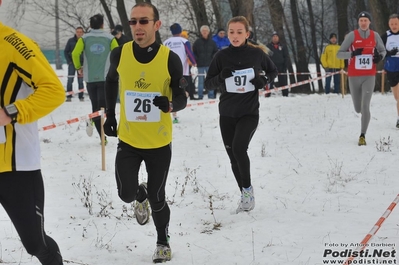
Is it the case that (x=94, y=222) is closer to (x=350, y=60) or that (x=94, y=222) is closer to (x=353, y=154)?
(x=353, y=154)

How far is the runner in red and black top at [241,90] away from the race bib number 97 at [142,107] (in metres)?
1.48

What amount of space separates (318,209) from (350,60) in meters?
3.84

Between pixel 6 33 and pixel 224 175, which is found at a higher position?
pixel 6 33

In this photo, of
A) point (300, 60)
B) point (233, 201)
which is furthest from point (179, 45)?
point (300, 60)

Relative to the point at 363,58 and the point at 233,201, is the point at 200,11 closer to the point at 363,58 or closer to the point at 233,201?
the point at 363,58

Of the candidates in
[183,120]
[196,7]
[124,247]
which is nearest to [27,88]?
[124,247]

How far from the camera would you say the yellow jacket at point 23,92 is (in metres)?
3.26

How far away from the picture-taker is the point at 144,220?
17.7 feet

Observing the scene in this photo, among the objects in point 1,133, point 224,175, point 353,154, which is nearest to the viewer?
point 1,133

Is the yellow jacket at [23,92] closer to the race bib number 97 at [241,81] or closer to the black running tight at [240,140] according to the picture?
the black running tight at [240,140]

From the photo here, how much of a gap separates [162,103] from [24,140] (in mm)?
1291

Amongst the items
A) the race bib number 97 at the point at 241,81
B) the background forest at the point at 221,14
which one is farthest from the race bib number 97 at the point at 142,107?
the background forest at the point at 221,14

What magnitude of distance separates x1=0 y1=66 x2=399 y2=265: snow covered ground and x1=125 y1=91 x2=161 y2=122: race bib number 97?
3.57 feet

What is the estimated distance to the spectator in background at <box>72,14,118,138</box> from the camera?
9.73 m
